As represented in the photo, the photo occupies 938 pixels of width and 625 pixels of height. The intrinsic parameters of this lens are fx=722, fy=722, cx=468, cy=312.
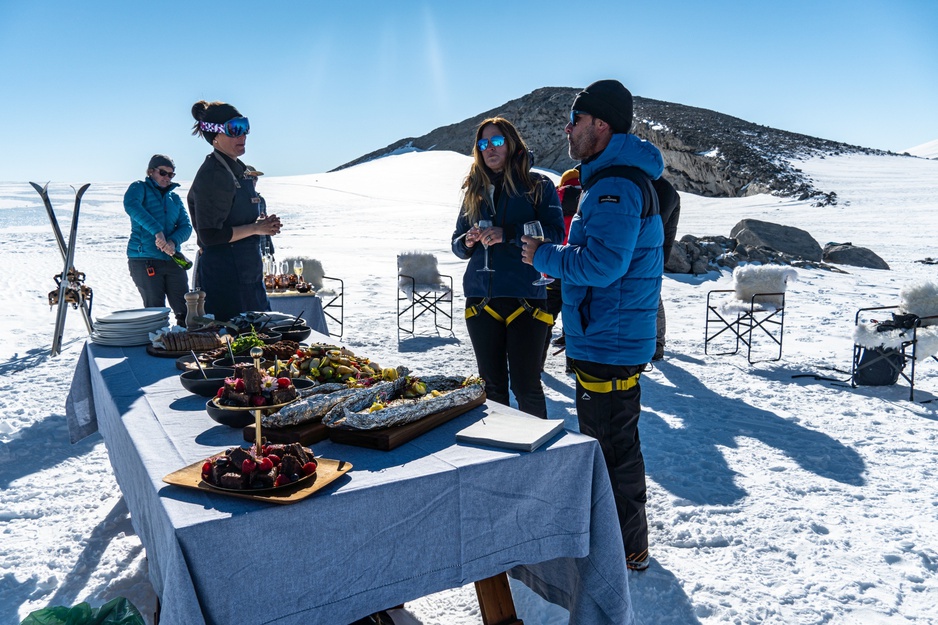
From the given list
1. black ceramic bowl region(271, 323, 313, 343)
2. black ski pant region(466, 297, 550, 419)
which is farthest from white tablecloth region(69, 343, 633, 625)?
black ski pant region(466, 297, 550, 419)

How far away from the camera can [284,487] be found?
171 centimetres

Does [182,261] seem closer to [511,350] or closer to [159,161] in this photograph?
[159,161]

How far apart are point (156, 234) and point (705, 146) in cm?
4787

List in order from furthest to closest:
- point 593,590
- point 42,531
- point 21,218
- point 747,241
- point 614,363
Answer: point 21,218
point 747,241
point 42,531
point 614,363
point 593,590

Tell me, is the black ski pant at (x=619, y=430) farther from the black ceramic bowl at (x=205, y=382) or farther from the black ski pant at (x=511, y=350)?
the black ceramic bowl at (x=205, y=382)

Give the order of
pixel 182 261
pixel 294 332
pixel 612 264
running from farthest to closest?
pixel 182 261 < pixel 294 332 < pixel 612 264

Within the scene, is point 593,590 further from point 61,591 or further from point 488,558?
point 61,591

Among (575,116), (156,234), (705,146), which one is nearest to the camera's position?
(575,116)

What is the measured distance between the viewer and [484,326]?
3.76m

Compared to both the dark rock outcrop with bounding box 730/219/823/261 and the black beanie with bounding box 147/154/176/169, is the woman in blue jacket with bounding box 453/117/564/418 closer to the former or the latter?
the black beanie with bounding box 147/154/176/169

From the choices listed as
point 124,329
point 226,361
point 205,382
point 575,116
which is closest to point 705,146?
point 575,116

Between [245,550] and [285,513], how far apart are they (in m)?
0.11

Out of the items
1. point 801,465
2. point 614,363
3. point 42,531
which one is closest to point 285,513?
point 614,363

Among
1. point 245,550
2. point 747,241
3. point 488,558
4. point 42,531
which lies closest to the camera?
point 245,550
